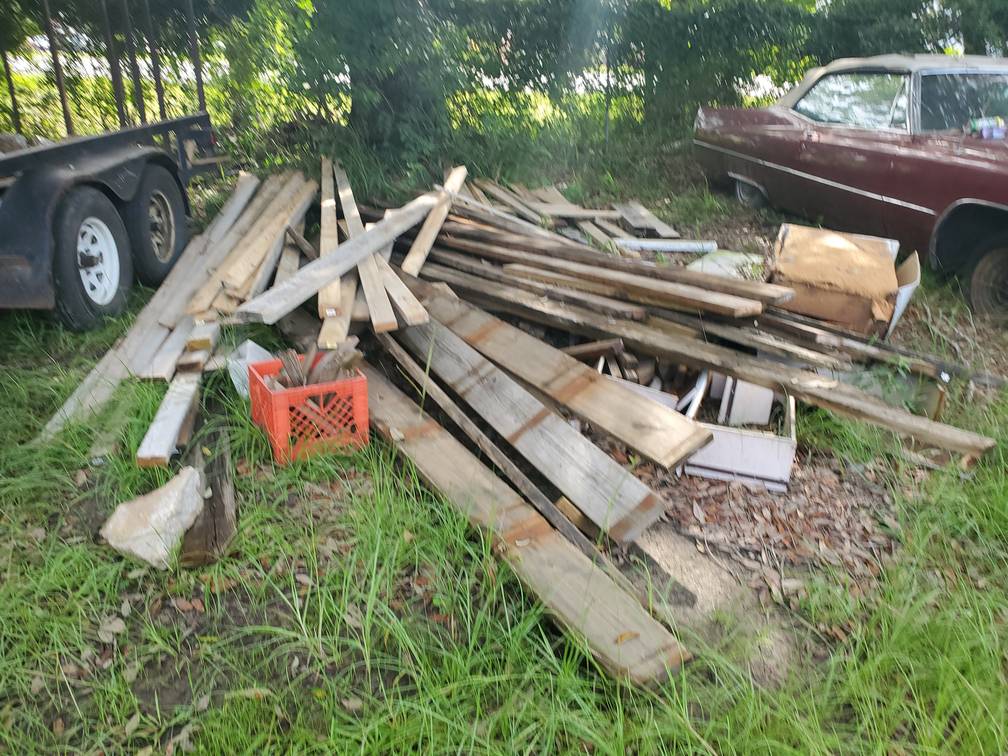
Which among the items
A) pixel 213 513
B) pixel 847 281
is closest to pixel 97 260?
pixel 213 513

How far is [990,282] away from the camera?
5.12m

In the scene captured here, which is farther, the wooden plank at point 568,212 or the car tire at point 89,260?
the wooden plank at point 568,212

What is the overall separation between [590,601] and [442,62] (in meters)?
5.94

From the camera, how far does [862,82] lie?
20.2 feet

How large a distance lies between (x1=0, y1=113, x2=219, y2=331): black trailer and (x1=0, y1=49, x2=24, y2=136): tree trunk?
2.86ft

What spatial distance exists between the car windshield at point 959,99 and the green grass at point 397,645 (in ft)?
11.0

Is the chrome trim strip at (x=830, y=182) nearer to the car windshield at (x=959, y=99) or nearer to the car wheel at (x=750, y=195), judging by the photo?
the car wheel at (x=750, y=195)

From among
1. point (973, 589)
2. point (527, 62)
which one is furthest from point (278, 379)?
point (527, 62)

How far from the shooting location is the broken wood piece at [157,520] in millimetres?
2896

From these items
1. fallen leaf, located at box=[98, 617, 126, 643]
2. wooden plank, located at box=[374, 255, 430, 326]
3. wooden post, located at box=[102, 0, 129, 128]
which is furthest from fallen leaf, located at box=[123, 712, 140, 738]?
wooden post, located at box=[102, 0, 129, 128]

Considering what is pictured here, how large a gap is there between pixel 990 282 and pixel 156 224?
609cm

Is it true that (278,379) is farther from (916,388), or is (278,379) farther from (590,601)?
(916,388)

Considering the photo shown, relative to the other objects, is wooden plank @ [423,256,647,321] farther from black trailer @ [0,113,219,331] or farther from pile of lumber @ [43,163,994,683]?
black trailer @ [0,113,219,331]

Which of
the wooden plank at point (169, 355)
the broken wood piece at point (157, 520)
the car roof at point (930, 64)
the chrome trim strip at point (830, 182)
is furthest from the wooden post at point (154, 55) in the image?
the car roof at point (930, 64)
